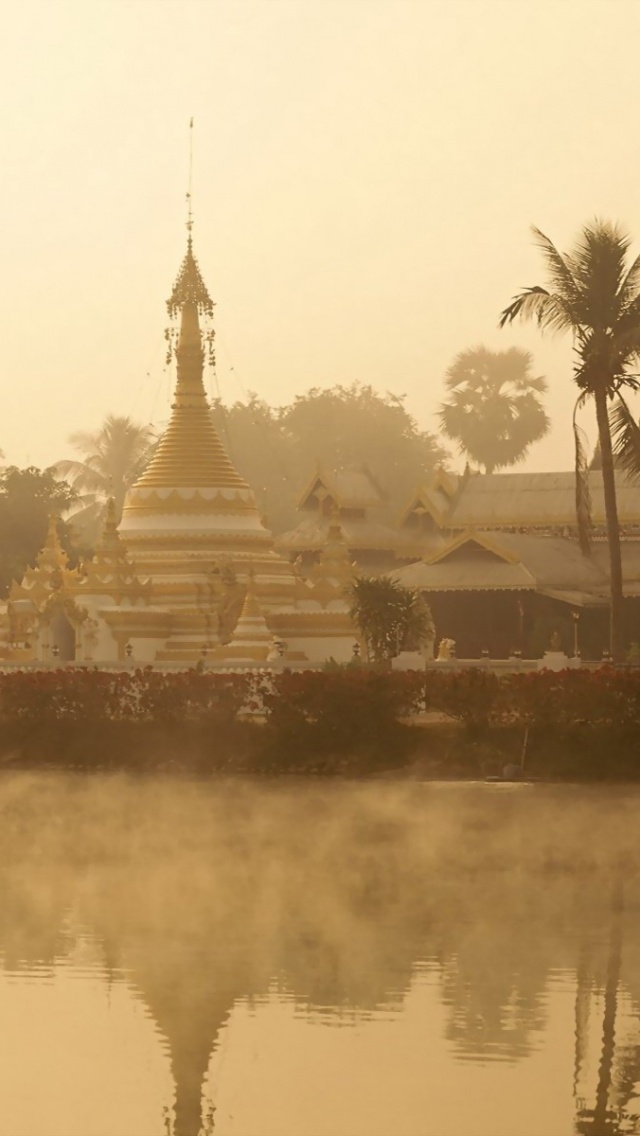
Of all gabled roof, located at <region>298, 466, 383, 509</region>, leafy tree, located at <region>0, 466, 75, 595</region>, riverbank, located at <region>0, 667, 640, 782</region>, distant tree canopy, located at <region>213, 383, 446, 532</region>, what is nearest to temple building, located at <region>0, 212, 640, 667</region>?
gabled roof, located at <region>298, 466, 383, 509</region>

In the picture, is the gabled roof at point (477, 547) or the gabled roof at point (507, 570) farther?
the gabled roof at point (477, 547)

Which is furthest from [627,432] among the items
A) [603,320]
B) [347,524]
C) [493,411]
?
[493,411]

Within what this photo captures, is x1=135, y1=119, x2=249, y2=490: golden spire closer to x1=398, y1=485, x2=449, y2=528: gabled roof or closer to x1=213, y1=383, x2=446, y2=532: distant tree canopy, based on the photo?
x1=398, y1=485, x2=449, y2=528: gabled roof

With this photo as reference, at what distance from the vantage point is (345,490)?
60.8 m

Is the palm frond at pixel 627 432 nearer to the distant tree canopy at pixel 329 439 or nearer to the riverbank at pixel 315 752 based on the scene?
the riverbank at pixel 315 752

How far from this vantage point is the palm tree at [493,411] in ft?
303

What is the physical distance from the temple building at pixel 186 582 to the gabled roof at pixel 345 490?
12571 mm

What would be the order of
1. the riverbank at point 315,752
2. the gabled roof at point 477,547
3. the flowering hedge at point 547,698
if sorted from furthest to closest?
the gabled roof at point 477,547, the flowering hedge at point 547,698, the riverbank at point 315,752

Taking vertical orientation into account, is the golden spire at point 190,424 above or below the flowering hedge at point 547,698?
above

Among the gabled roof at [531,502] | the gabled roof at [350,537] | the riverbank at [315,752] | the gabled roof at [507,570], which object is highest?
the gabled roof at [531,502]

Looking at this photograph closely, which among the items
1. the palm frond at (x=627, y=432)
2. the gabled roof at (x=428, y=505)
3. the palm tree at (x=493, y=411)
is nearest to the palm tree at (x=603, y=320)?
the palm frond at (x=627, y=432)

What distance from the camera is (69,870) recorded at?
2127cm

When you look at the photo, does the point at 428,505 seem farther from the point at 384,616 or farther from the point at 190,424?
the point at 384,616

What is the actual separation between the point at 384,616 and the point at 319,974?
2725 cm
